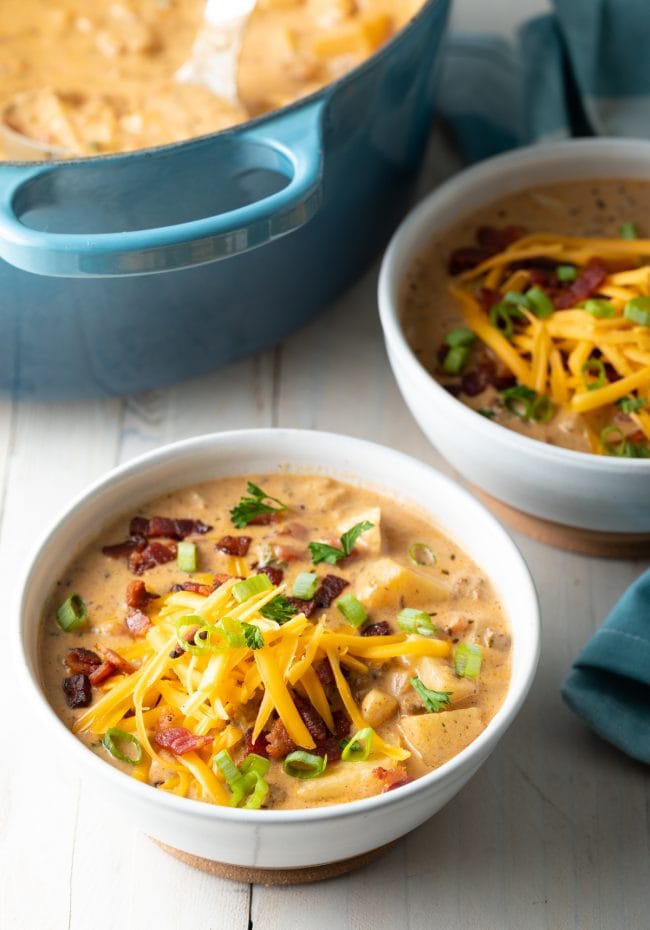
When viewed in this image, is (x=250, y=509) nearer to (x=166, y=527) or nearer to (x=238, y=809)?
(x=166, y=527)

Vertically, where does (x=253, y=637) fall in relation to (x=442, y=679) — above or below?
above

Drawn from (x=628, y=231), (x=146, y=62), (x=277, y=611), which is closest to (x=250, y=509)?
(x=277, y=611)

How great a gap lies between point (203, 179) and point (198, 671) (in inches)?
37.2

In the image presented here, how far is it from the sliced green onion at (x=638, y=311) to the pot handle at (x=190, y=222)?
702 millimetres

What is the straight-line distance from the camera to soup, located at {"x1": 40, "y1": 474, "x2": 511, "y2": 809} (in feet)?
6.77

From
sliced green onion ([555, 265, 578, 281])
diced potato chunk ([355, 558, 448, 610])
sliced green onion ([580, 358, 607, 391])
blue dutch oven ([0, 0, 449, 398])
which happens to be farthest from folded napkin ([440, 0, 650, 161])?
diced potato chunk ([355, 558, 448, 610])

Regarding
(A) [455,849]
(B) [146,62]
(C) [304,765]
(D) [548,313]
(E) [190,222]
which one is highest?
(E) [190,222]

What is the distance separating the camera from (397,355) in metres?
2.70

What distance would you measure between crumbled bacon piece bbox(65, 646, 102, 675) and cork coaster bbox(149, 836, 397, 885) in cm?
30

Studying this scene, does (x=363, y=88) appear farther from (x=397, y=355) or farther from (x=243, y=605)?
(x=243, y=605)

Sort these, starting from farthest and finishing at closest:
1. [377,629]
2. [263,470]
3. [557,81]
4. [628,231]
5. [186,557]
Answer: [557,81], [628,231], [263,470], [186,557], [377,629]

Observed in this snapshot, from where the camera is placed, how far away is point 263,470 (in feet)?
8.33

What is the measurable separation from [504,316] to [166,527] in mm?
877

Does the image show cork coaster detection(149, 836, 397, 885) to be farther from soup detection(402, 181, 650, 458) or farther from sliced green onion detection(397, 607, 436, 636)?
soup detection(402, 181, 650, 458)
